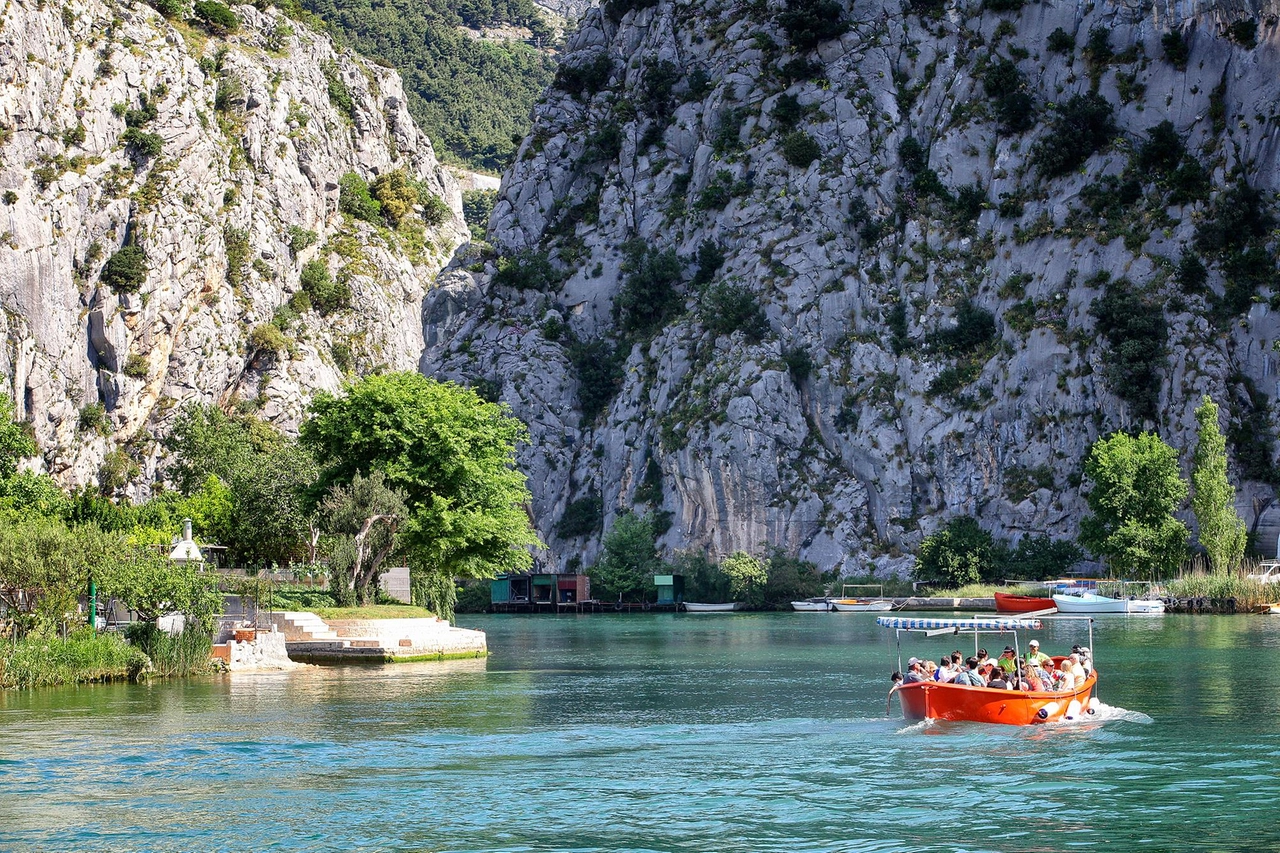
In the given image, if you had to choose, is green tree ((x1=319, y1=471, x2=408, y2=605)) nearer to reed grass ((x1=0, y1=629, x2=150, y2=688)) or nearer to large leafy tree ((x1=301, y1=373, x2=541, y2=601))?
large leafy tree ((x1=301, y1=373, x2=541, y2=601))

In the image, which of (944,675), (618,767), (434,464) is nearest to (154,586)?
(434,464)

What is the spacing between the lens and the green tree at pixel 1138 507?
10912 centimetres

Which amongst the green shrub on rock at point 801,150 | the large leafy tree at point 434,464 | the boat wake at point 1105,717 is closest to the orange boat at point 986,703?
the boat wake at point 1105,717

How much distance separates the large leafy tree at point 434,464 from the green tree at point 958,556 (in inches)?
2428

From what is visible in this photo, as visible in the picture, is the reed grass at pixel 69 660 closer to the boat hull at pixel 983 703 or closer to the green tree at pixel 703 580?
the boat hull at pixel 983 703

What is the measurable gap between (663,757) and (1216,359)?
335ft

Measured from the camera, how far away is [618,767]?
3156 centimetres

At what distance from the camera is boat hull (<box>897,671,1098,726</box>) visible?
3756 centimetres

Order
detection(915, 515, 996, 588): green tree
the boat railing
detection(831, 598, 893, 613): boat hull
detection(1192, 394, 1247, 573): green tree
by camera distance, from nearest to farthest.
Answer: detection(1192, 394, 1247, 573): green tree < detection(831, 598, 893, 613): boat hull < detection(915, 515, 996, 588): green tree < the boat railing

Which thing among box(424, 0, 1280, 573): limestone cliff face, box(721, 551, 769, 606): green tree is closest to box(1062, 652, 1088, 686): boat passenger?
box(424, 0, 1280, 573): limestone cliff face

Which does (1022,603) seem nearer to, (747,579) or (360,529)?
(747,579)

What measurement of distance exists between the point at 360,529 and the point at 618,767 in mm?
32185

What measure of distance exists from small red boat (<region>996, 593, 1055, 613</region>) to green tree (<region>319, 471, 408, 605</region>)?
57.6 metres

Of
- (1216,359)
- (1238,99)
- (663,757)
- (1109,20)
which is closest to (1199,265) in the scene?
(1216,359)
